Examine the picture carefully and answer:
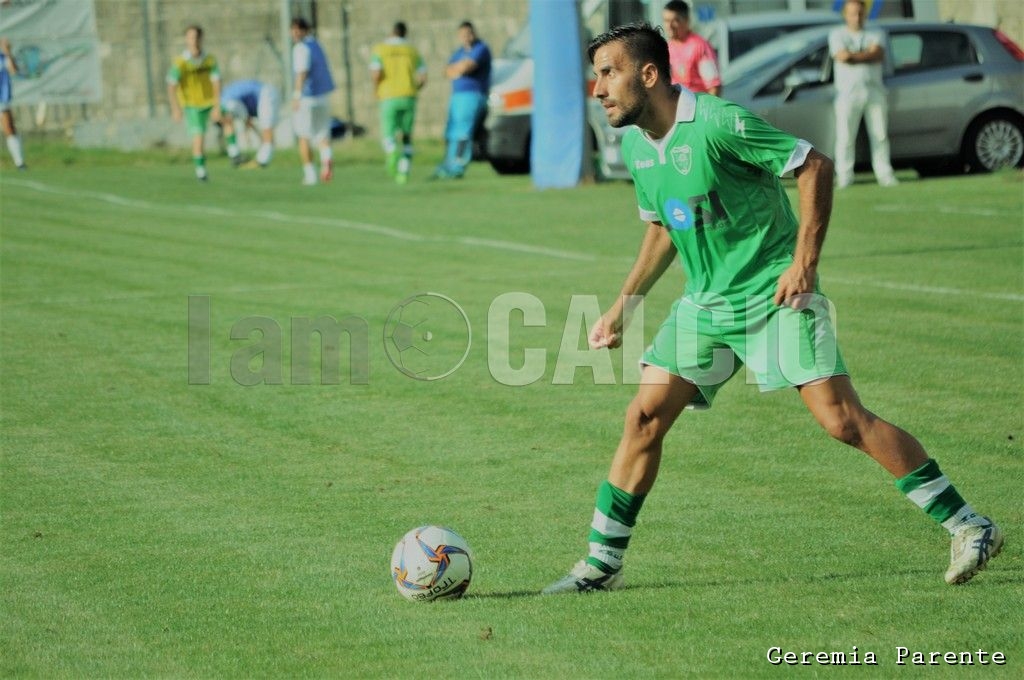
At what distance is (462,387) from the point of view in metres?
9.39

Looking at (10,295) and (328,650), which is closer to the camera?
(328,650)

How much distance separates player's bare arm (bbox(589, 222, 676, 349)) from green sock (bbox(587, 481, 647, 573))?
53cm

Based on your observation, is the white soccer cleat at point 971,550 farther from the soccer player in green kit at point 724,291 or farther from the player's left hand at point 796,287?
the player's left hand at point 796,287

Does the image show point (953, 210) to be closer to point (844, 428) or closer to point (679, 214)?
point (679, 214)

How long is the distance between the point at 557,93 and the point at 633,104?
59.6ft

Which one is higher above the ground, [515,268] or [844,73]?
[844,73]

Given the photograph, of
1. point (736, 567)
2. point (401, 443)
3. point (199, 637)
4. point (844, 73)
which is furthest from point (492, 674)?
point (844, 73)

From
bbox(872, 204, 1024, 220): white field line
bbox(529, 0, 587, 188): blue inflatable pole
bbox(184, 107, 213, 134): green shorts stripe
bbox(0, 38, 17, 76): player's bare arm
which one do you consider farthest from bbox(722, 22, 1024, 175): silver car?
bbox(0, 38, 17, 76): player's bare arm

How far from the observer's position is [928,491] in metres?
5.38

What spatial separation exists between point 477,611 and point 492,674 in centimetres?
67

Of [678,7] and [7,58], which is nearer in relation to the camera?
[678,7]

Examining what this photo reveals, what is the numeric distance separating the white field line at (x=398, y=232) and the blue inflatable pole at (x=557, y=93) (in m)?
4.64

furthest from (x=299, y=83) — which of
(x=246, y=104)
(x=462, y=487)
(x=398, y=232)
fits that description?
(x=462, y=487)

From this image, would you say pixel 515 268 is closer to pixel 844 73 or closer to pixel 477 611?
pixel 844 73
